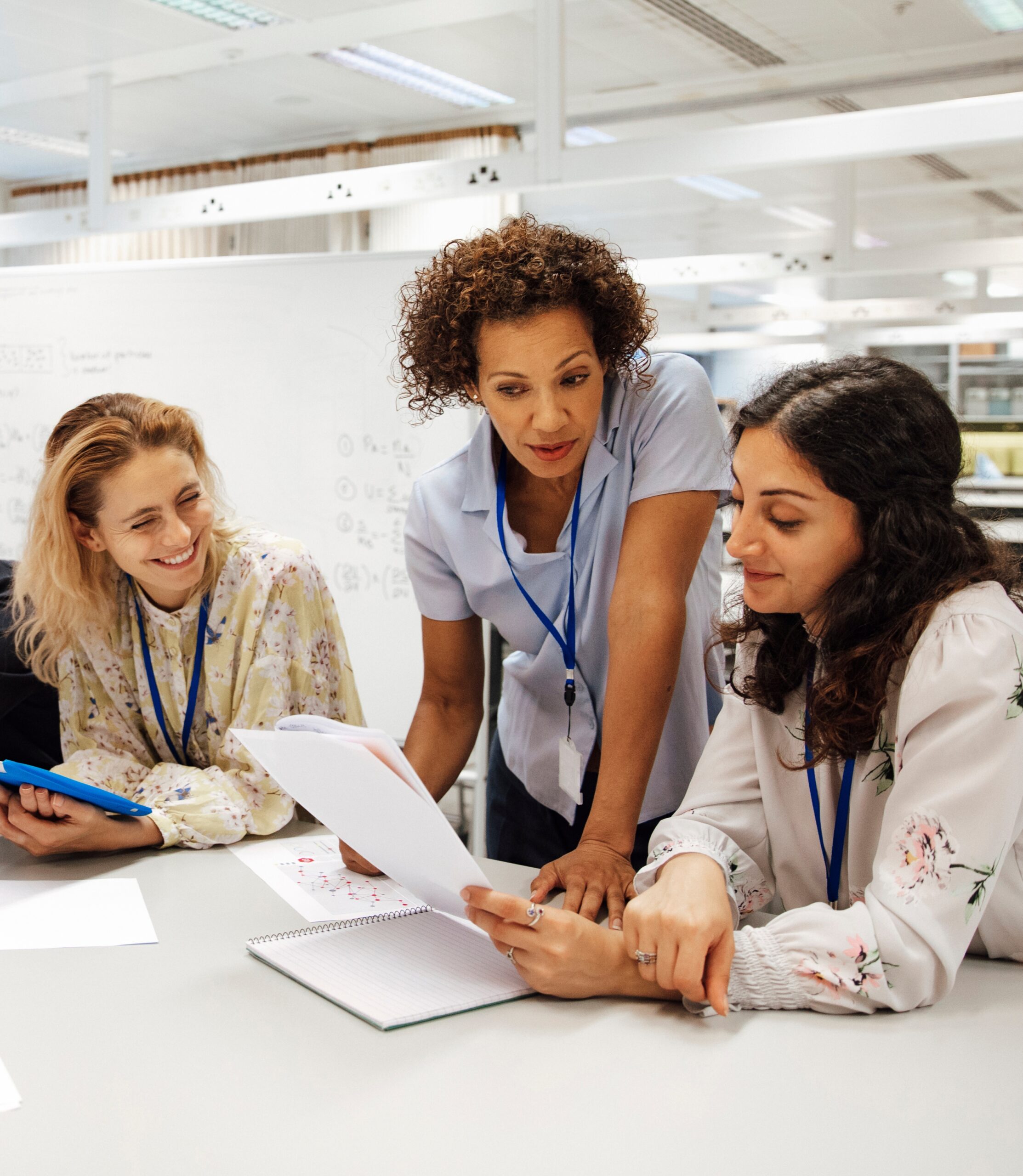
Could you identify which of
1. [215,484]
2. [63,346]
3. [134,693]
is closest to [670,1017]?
[134,693]

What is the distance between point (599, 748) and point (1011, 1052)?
2.28ft

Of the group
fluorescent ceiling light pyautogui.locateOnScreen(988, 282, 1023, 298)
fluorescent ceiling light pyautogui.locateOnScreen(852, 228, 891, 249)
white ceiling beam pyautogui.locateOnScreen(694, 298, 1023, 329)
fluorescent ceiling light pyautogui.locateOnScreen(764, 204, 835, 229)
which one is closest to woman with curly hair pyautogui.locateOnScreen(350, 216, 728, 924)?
white ceiling beam pyautogui.locateOnScreen(694, 298, 1023, 329)

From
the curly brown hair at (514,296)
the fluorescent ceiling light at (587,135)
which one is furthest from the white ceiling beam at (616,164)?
the fluorescent ceiling light at (587,135)

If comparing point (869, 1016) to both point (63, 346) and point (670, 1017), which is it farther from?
point (63, 346)

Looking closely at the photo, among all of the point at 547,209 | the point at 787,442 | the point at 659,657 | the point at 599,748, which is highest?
the point at 547,209

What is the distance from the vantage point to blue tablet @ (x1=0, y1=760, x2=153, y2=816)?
1.34 metres

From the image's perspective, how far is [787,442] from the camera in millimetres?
1094

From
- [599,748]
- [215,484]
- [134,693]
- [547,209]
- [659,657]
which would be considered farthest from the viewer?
[547,209]

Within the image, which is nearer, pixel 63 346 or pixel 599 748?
pixel 599 748

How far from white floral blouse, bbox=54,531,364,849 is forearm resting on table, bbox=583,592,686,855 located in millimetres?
539

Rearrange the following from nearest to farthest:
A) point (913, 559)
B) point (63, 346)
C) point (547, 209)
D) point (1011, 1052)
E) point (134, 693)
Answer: point (1011, 1052) < point (913, 559) < point (134, 693) < point (63, 346) < point (547, 209)

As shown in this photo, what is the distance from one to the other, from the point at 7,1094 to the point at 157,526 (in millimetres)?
922

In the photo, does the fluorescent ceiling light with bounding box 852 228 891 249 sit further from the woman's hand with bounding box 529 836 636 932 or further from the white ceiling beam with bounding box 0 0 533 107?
the woman's hand with bounding box 529 836 636 932

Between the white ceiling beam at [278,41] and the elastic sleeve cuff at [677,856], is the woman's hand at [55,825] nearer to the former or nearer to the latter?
the elastic sleeve cuff at [677,856]
